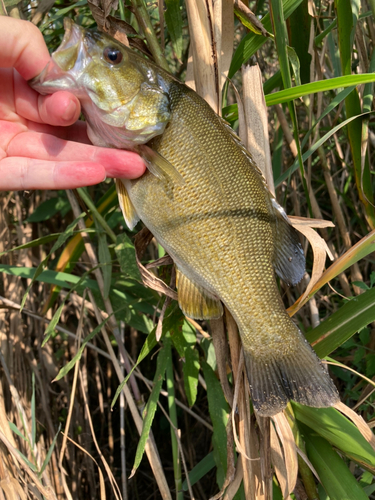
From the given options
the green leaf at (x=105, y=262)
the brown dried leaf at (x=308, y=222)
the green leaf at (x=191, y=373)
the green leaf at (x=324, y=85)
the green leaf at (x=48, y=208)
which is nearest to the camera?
the green leaf at (x=324, y=85)

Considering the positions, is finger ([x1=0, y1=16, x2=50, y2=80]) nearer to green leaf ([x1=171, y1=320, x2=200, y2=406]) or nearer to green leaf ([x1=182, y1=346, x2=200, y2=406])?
green leaf ([x1=171, y1=320, x2=200, y2=406])

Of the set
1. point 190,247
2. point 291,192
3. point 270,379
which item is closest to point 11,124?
point 190,247

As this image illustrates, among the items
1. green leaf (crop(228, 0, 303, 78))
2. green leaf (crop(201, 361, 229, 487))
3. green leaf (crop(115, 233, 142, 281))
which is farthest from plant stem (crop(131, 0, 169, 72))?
green leaf (crop(201, 361, 229, 487))

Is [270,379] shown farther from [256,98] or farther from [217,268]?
[256,98]

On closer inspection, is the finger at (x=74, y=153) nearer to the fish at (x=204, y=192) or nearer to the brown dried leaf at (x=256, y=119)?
the fish at (x=204, y=192)

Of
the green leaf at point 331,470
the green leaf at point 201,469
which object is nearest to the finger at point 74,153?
the green leaf at point 331,470

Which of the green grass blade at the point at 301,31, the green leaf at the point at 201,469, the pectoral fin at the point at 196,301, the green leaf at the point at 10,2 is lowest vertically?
the green leaf at the point at 201,469
